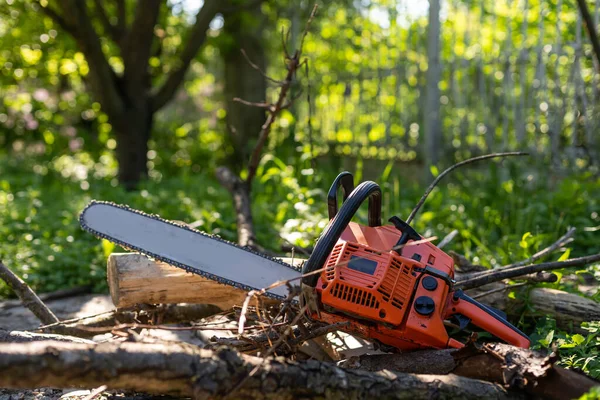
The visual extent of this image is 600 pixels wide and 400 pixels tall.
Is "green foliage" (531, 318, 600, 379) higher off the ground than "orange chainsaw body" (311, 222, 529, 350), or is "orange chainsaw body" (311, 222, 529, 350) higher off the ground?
"orange chainsaw body" (311, 222, 529, 350)

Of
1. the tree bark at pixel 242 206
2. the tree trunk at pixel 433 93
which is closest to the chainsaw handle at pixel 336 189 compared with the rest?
the tree bark at pixel 242 206

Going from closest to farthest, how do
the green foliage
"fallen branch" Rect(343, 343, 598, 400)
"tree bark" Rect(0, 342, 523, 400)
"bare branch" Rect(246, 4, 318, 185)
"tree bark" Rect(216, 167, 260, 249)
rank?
"tree bark" Rect(0, 342, 523, 400) → "fallen branch" Rect(343, 343, 598, 400) → the green foliage → "bare branch" Rect(246, 4, 318, 185) → "tree bark" Rect(216, 167, 260, 249)

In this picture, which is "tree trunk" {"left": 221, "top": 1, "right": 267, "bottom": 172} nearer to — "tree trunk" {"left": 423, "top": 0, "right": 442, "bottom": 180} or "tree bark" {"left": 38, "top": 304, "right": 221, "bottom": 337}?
"tree trunk" {"left": 423, "top": 0, "right": 442, "bottom": 180}

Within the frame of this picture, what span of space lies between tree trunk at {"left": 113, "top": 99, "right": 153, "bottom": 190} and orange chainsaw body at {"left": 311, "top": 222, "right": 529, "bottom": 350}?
18.2 feet

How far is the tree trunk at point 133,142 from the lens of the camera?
743cm

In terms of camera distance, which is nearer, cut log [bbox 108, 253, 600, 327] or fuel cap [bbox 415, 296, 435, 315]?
fuel cap [bbox 415, 296, 435, 315]

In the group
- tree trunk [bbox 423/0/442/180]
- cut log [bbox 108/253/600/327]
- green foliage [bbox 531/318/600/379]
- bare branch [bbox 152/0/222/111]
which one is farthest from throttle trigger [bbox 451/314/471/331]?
bare branch [bbox 152/0/222/111]

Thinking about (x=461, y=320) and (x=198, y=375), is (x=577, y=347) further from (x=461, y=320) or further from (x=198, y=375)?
(x=198, y=375)

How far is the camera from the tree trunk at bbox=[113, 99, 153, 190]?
24.4 ft

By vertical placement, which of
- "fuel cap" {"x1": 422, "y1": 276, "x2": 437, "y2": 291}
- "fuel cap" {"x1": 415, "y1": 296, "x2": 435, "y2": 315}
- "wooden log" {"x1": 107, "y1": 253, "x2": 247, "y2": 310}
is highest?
"fuel cap" {"x1": 422, "y1": 276, "x2": 437, "y2": 291}

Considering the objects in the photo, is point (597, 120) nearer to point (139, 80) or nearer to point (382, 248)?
point (382, 248)

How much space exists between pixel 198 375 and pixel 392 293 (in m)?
0.73

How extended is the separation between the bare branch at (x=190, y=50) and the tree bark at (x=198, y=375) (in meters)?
5.69

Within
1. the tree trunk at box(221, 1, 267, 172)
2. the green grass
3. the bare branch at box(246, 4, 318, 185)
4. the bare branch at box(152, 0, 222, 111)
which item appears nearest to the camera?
the bare branch at box(246, 4, 318, 185)
